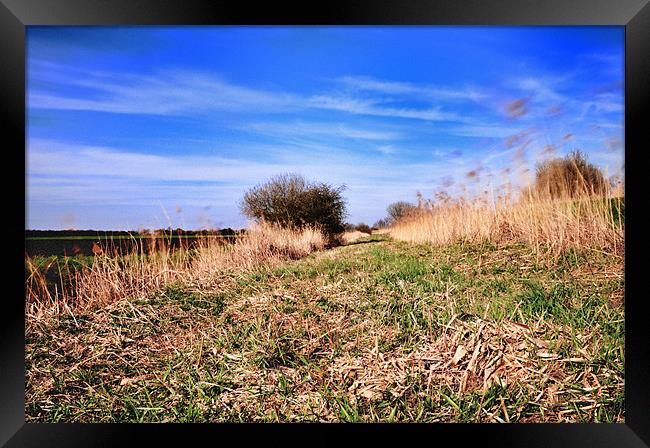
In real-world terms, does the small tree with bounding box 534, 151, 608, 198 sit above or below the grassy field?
above

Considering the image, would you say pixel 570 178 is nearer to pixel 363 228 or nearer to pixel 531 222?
pixel 531 222

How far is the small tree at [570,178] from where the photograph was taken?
2.32 m

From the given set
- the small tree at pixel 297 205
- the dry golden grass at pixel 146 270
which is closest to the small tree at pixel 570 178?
the small tree at pixel 297 205

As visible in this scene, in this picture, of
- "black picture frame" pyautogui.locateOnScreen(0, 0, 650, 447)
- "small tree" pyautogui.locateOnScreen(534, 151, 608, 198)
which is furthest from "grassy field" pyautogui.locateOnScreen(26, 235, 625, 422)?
"small tree" pyautogui.locateOnScreen(534, 151, 608, 198)

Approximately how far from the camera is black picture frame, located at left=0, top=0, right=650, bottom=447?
1.50 meters

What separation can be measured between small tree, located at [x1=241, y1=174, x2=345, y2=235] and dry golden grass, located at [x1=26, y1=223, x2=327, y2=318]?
0.21 meters

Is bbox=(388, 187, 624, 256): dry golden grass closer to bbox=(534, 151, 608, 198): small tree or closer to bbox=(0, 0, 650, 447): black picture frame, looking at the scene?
bbox=(534, 151, 608, 198): small tree

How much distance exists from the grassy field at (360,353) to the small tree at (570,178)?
460 millimetres

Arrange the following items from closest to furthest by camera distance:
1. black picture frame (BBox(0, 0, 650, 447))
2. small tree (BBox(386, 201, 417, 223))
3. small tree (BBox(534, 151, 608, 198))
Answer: black picture frame (BBox(0, 0, 650, 447)) → small tree (BBox(534, 151, 608, 198)) → small tree (BBox(386, 201, 417, 223))

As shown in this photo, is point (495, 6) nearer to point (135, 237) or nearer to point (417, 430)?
point (417, 430)

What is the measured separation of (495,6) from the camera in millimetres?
1533

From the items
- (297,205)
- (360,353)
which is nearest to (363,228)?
(297,205)

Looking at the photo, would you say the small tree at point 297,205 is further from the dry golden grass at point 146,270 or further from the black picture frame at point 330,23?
the black picture frame at point 330,23

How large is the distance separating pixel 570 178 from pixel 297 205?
2407mm
